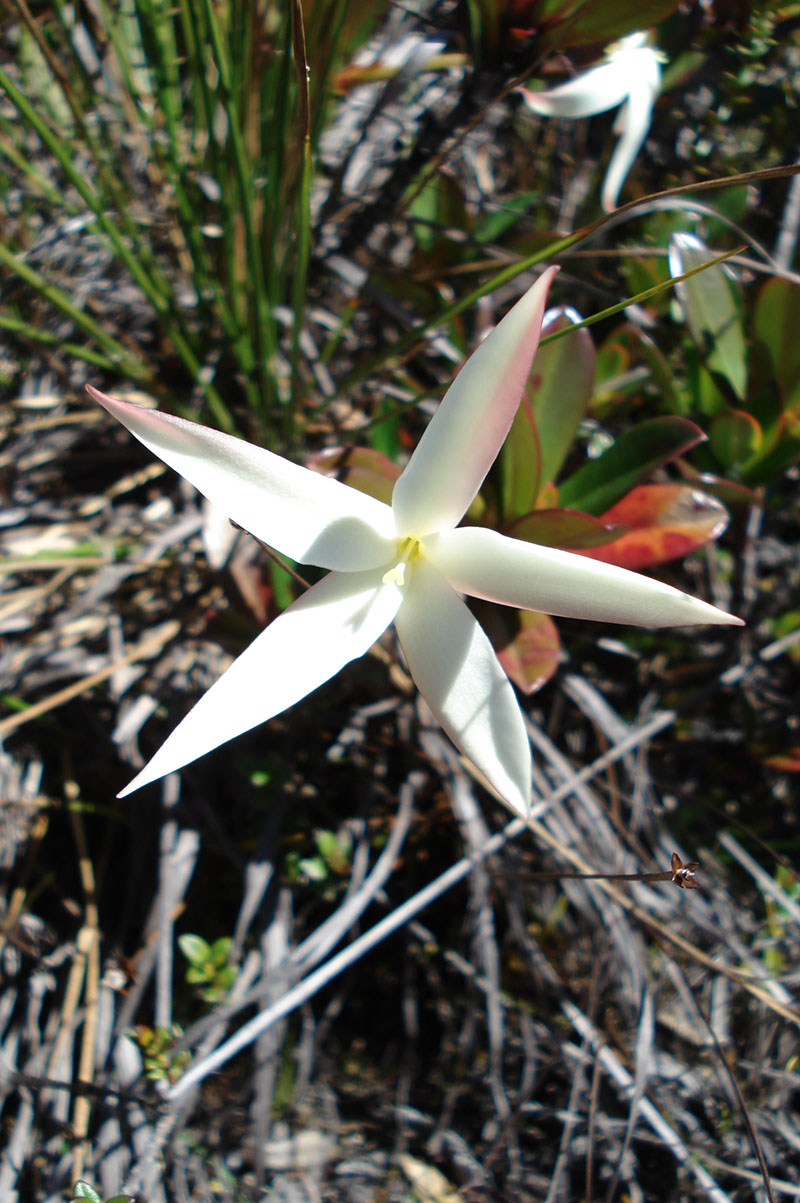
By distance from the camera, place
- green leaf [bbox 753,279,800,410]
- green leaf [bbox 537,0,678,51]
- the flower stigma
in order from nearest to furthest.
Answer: the flower stigma
green leaf [bbox 537,0,678,51]
green leaf [bbox 753,279,800,410]

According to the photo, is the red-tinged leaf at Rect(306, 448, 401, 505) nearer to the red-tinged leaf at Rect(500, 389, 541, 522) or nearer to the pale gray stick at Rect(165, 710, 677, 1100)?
the red-tinged leaf at Rect(500, 389, 541, 522)

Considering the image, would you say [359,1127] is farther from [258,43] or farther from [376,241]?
[258,43]

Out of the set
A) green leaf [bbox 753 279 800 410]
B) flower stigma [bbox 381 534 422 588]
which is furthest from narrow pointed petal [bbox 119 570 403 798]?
green leaf [bbox 753 279 800 410]

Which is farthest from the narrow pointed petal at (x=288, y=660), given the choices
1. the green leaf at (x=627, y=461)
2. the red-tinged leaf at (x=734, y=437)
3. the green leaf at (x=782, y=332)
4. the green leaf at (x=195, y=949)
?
the green leaf at (x=782, y=332)

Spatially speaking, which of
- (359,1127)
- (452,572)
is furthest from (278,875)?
(452,572)

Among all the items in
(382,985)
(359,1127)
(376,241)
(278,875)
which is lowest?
(359,1127)

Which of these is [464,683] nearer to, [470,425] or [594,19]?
[470,425]

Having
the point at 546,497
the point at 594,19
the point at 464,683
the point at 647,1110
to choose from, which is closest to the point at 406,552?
the point at 464,683
